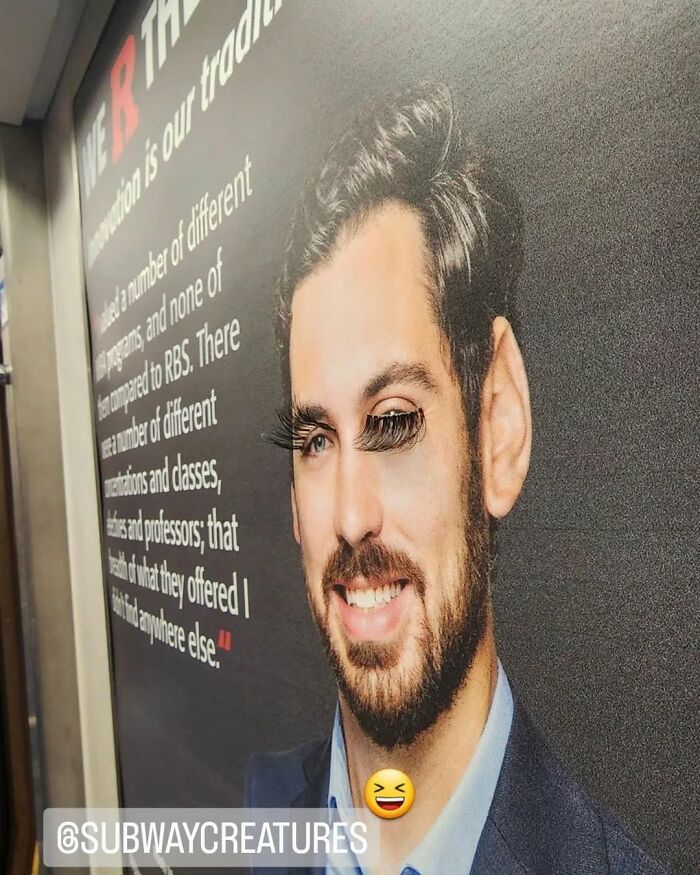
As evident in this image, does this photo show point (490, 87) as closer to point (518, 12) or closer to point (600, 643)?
point (518, 12)

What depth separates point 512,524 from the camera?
2.31 ft

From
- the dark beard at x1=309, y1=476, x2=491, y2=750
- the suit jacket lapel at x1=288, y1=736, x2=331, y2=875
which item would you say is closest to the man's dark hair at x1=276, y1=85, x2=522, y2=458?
the dark beard at x1=309, y1=476, x2=491, y2=750

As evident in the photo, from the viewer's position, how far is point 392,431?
85cm

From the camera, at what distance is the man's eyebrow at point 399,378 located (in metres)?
0.81

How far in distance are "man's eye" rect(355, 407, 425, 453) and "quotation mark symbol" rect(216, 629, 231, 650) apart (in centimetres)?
58

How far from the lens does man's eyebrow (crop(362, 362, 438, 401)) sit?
31.9 inches

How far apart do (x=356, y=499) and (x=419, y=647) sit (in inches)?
7.2

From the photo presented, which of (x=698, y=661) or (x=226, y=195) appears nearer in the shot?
(x=698, y=661)

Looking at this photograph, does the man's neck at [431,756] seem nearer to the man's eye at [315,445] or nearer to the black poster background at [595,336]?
the black poster background at [595,336]

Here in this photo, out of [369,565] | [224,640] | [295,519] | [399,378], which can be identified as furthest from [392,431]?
[224,640]

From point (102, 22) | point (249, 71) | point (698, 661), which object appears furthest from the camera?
point (102, 22)

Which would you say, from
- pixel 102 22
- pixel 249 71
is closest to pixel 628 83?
pixel 249 71

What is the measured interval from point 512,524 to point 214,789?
0.97 m

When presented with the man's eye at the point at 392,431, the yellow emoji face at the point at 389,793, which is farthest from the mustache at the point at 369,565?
the yellow emoji face at the point at 389,793
